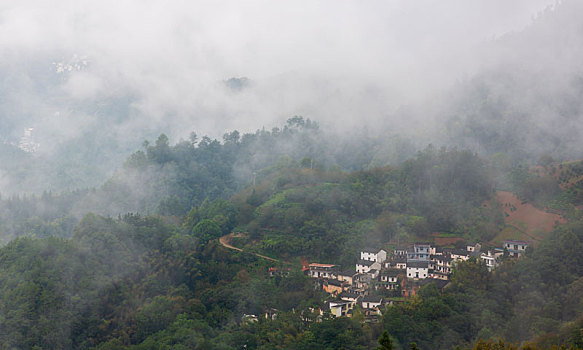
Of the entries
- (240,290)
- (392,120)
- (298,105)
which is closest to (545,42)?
(392,120)

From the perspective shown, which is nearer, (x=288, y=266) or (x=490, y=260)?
(x=490, y=260)

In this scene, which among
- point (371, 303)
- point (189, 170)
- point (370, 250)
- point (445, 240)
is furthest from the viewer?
point (189, 170)

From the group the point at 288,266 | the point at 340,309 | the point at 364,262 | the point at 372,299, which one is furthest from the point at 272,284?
the point at 372,299

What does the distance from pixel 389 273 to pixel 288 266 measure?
15.2 feet

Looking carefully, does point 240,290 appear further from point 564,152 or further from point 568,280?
point 564,152

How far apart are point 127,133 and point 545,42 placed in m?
35.6

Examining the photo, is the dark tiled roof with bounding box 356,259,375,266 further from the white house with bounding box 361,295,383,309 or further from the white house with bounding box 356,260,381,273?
the white house with bounding box 361,295,383,309

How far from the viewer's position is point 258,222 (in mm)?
29094

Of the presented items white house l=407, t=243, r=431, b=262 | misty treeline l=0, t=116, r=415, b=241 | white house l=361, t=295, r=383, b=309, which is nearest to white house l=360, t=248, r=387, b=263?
white house l=407, t=243, r=431, b=262

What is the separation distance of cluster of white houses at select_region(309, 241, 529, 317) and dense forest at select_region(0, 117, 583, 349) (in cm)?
86

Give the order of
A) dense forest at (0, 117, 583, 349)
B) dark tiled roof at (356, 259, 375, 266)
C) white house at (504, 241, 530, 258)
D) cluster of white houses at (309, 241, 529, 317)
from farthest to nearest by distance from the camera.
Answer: white house at (504, 241, 530, 258)
dark tiled roof at (356, 259, 375, 266)
cluster of white houses at (309, 241, 529, 317)
dense forest at (0, 117, 583, 349)

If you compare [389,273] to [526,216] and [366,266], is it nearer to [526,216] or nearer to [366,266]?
[366,266]

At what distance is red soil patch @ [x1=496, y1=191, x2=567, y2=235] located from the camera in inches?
1034

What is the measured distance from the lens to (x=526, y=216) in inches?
1072
